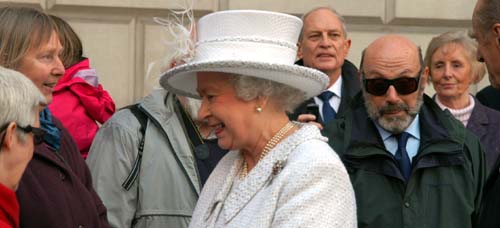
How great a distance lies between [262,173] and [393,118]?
1416 mm

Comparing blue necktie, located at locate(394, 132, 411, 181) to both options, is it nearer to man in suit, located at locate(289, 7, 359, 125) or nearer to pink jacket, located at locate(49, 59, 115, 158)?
man in suit, located at locate(289, 7, 359, 125)

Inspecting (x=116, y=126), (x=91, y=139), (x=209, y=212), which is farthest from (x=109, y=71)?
(x=209, y=212)

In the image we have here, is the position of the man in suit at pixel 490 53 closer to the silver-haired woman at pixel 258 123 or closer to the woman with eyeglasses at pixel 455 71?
the silver-haired woman at pixel 258 123

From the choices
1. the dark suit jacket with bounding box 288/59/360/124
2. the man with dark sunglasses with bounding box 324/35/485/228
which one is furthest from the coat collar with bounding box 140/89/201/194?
the dark suit jacket with bounding box 288/59/360/124

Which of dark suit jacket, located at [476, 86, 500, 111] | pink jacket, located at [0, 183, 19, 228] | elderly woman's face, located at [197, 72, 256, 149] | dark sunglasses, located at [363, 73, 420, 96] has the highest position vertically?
elderly woman's face, located at [197, 72, 256, 149]

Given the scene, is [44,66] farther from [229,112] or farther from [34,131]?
[229,112]

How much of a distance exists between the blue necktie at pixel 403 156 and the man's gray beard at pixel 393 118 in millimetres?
33

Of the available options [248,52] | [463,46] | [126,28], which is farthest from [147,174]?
[126,28]

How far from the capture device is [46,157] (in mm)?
4453

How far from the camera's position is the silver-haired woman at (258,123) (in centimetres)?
364

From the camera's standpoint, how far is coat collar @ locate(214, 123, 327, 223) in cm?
375

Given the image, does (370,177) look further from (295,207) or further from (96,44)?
(96,44)

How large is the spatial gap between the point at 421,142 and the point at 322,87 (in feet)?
4.00

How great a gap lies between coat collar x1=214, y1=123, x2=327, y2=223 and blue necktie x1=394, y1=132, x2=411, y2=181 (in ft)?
4.07
